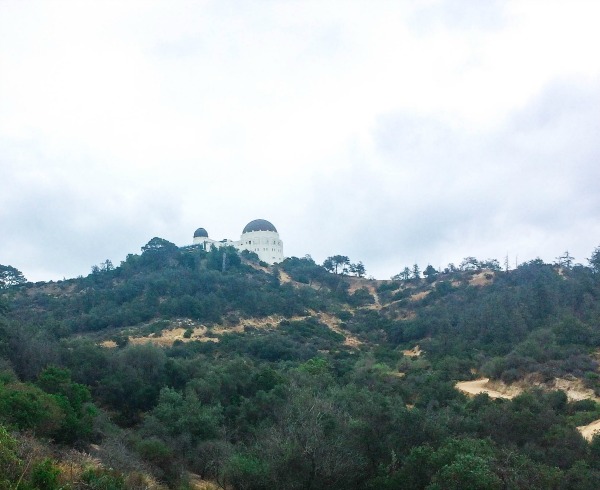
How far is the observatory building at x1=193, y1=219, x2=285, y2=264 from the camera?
78.1 meters

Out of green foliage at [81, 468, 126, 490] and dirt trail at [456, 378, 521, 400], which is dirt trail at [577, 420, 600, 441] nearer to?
dirt trail at [456, 378, 521, 400]

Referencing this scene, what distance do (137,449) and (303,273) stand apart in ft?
191

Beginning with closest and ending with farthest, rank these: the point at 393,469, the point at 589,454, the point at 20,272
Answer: the point at 393,469 < the point at 589,454 < the point at 20,272

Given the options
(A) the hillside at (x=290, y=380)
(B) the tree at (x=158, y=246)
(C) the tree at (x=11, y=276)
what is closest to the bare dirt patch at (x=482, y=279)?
(A) the hillside at (x=290, y=380)

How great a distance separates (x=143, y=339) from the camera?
41.5 m

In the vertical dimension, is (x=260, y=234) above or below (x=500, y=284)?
above

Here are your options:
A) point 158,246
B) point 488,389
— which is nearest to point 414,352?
point 488,389

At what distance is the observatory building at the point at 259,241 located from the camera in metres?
78.1

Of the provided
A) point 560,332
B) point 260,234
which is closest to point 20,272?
point 260,234

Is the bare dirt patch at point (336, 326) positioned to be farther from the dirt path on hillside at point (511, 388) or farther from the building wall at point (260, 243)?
the building wall at point (260, 243)

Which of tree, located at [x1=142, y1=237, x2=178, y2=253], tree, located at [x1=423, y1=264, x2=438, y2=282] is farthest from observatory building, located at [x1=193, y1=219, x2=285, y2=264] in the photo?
tree, located at [x1=423, y1=264, x2=438, y2=282]

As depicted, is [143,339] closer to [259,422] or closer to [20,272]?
[259,422]

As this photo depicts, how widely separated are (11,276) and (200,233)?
987 inches

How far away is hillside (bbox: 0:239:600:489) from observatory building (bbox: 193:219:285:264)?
9.29m
